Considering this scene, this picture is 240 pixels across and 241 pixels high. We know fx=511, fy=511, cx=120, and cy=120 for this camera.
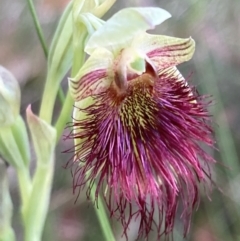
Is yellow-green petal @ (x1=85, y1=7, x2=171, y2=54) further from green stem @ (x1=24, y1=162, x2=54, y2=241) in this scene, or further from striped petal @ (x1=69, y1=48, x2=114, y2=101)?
green stem @ (x1=24, y1=162, x2=54, y2=241)

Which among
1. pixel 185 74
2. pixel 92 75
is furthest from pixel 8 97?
pixel 185 74

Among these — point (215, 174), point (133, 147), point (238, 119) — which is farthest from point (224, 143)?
point (133, 147)

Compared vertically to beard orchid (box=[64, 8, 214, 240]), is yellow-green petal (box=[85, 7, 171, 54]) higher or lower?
higher

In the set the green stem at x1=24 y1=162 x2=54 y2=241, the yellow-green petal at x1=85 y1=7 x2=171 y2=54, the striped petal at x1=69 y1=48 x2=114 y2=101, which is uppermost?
the yellow-green petal at x1=85 y1=7 x2=171 y2=54

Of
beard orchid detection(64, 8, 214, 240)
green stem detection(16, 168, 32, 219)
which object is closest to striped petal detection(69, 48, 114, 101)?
beard orchid detection(64, 8, 214, 240)

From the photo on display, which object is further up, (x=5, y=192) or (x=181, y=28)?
(x=181, y=28)

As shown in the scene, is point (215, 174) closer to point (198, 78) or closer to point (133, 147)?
point (198, 78)
